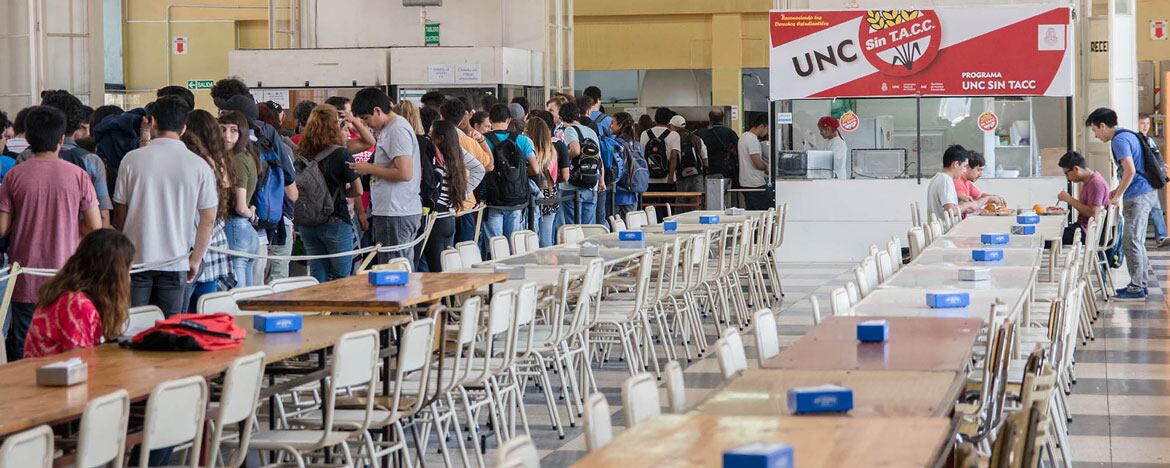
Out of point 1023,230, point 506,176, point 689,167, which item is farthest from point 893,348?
point 689,167

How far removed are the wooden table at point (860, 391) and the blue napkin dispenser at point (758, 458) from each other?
808 mm

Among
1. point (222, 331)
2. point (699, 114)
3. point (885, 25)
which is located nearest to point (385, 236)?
point (222, 331)

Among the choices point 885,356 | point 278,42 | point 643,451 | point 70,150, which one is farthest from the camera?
point 278,42

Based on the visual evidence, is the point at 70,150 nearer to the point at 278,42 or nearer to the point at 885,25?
the point at 885,25

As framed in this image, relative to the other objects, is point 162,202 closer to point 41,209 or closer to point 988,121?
point 41,209

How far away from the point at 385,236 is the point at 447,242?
95cm

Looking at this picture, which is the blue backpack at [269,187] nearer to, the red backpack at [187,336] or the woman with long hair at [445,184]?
the woman with long hair at [445,184]

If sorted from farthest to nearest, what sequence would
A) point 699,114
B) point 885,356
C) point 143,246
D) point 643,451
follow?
point 699,114 → point 143,246 → point 885,356 → point 643,451

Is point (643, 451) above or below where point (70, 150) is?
below

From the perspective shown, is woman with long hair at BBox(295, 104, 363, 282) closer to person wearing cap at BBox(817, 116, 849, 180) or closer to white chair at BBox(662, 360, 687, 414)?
white chair at BBox(662, 360, 687, 414)

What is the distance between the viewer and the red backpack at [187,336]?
4664 mm

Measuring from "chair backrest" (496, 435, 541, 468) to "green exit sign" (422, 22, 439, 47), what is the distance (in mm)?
13595

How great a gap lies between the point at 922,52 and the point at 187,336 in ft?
34.2

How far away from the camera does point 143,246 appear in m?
6.51
